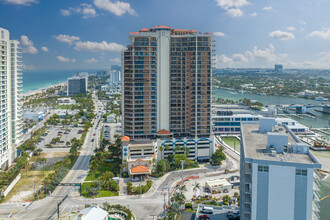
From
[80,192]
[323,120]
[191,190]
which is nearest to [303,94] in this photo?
[323,120]

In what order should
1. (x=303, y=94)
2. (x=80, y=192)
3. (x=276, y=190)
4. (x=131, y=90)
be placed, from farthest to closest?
(x=303, y=94)
(x=131, y=90)
(x=80, y=192)
(x=276, y=190)

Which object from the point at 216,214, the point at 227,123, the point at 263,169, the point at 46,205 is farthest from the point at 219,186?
the point at 227,123

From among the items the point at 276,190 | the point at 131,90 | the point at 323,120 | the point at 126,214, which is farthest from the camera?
the point at 323,120

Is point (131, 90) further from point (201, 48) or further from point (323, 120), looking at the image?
point (323, 120)

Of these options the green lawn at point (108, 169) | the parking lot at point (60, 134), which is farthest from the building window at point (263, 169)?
the parking lot at point (60, 134)

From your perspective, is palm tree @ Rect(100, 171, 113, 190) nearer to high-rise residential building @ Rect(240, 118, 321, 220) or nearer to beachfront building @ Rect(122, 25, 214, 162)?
beachfront building @ Rect(122, 25, 214, 162)
